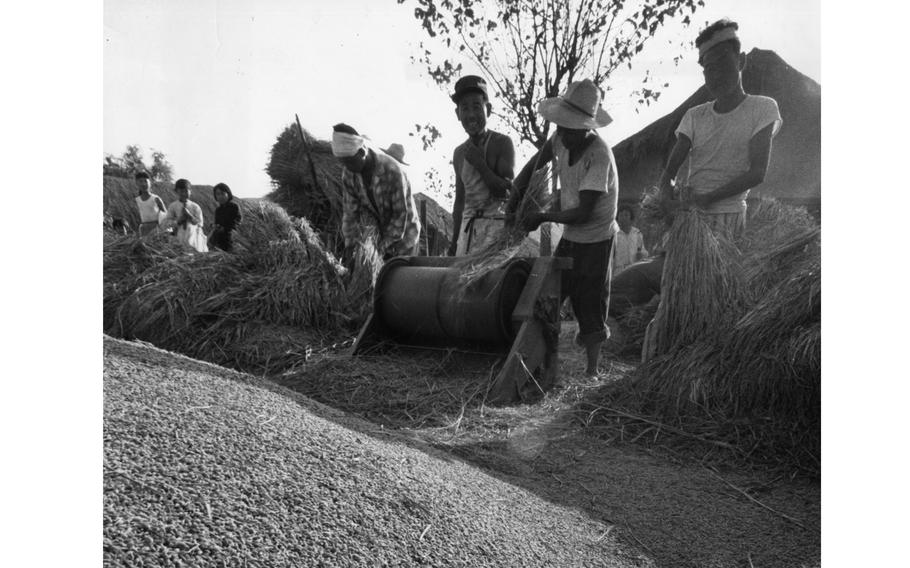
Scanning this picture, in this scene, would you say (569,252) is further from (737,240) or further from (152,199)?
(152,199)

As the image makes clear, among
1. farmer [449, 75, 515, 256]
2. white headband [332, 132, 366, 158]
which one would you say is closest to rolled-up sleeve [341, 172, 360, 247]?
white headband [332, 132, 366, 158]

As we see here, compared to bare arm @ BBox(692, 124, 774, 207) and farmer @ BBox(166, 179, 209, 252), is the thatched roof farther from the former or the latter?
farmer @ BBox(166, 179, 209, 252)

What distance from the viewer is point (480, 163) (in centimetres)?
384

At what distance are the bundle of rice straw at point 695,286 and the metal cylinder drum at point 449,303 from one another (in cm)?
73

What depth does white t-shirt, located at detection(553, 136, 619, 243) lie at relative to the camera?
328cm

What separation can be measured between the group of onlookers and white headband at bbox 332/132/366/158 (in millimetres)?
1834

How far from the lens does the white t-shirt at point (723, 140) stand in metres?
2.89

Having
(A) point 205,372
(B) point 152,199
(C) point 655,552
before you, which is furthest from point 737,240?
(B) point 152,199

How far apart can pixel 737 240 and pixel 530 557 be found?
7.01 feet

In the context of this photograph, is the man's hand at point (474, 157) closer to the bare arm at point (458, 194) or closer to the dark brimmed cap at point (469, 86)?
the bare arm at point (458, 194)

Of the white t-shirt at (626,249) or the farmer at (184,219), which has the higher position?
the farmer at (184,219)

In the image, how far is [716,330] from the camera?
2.85m

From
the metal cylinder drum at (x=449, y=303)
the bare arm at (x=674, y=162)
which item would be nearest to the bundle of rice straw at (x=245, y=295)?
the metal cylinder drum at (x=449, y=303)

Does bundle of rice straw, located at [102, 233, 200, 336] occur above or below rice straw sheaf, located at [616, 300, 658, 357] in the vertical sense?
above
